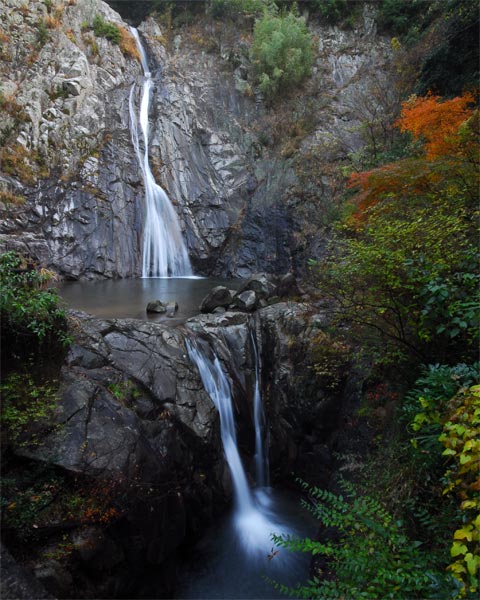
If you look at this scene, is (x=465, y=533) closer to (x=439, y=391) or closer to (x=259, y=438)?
(x=439, y=391)

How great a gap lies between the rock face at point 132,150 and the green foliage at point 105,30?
32 centimetres

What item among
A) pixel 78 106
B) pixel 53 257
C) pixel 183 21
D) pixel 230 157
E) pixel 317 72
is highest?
pixel 183 21

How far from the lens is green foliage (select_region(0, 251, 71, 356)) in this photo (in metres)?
4.54

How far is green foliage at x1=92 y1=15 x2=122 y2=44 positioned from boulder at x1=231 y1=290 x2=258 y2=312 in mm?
20497

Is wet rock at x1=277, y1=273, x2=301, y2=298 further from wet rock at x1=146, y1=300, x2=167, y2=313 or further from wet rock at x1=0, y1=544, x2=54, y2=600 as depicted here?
wet rock at x1=0, y1=544, x2=54, y2=600

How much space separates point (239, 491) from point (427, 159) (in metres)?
7.78

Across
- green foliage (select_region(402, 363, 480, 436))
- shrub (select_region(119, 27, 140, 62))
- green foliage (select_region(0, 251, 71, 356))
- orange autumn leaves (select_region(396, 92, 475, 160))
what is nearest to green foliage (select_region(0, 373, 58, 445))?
green foliage (select_region(0, 251, 71, 356))

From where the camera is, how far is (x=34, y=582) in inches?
115

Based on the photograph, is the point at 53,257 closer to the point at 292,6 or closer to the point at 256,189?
the point at 256,189

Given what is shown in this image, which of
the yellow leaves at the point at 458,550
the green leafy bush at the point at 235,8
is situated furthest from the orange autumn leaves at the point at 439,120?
the green leafy bush at the point at 235,8

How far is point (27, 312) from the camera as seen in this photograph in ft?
15.1

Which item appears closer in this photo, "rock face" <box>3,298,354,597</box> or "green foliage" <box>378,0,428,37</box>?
"rock face" <box>3,298,354,597</box>

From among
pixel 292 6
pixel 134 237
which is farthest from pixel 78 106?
pixel 292 6

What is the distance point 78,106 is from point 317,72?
48.4 ft
